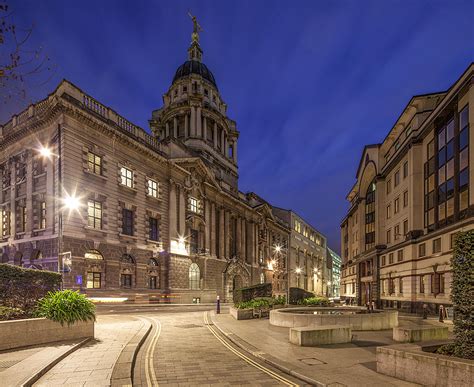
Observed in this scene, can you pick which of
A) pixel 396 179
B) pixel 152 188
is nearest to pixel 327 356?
pixel 152 188

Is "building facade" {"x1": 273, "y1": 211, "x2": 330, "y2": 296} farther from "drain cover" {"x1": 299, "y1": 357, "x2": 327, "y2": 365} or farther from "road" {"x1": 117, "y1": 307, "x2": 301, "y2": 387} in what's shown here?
"drain cover" {"x1": 299, "y1": 357, "x2": 327, "y2": 365}

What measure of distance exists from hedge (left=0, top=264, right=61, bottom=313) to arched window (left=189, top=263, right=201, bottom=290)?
31048 millimetres

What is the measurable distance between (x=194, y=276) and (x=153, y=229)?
34.9 feet

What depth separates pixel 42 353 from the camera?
35.0ft

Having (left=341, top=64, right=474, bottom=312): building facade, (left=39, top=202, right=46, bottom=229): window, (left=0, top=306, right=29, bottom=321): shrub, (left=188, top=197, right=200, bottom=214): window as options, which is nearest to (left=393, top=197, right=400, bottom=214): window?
(left=341, top=64, right=474, bottom=312): building facade

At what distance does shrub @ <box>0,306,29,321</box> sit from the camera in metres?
12.2

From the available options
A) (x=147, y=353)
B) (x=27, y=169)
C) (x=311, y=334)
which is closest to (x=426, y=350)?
(x=311, y=334)

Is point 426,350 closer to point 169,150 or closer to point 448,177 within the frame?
point 448,177

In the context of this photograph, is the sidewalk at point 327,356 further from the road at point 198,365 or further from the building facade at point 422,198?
the building facade at point 422,198

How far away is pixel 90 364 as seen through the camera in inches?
392

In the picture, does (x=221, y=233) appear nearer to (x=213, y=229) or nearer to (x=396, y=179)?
(x=213, y=229)

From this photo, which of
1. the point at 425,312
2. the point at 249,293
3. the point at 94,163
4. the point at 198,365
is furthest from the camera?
the point at 94,163

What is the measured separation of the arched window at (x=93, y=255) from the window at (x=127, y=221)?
12.6 ft

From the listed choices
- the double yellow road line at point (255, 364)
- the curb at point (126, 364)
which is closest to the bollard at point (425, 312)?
the double yellow road line at point (255, 364)
